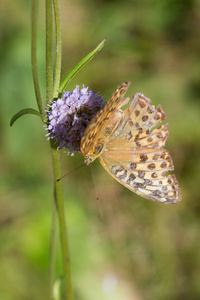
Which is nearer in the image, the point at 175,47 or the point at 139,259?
the point at 139,259

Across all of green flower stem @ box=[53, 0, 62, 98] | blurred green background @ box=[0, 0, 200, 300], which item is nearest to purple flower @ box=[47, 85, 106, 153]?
green flower stem @ box=[53, 0, 62, 98]

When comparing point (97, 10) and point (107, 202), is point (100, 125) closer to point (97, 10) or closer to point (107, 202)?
point (107, 202)

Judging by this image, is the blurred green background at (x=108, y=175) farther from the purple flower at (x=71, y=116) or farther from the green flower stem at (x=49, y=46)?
the green flower stem at (x=49, y=46)

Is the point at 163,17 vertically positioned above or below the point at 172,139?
above

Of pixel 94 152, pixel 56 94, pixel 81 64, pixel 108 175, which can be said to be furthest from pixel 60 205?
pixel 108 175

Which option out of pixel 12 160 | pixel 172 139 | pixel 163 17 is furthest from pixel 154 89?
pixel 12 160

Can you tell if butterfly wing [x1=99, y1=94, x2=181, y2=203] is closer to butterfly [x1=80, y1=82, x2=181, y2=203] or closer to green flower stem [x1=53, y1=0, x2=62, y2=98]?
butterfly [x1=80, y1=82, x2=181, y2=203]
